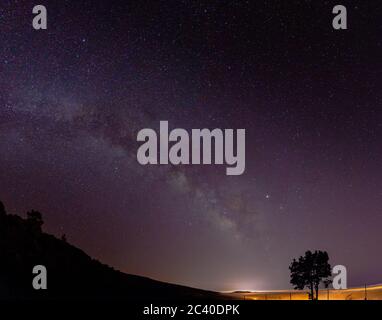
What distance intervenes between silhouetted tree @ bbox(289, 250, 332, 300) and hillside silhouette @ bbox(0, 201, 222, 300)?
41063 mm

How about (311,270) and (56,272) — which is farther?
(56,272)

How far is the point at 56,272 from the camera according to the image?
15075 cm

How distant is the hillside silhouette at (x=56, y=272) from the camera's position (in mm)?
125250

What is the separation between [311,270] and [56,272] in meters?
89.9

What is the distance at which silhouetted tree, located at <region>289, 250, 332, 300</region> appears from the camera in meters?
83.6

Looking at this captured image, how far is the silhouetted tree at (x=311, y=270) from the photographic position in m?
83.6

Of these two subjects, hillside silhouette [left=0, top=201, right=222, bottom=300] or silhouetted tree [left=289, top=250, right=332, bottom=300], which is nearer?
silhouetted tree [left=289, top=250, right=332, bottom=300]

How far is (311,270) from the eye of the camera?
3339 inches

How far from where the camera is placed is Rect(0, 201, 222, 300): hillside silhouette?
125 m

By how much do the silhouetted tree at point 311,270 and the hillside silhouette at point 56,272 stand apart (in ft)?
135

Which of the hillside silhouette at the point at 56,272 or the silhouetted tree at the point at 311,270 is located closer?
the silhouetted tree at the point at 311,270
